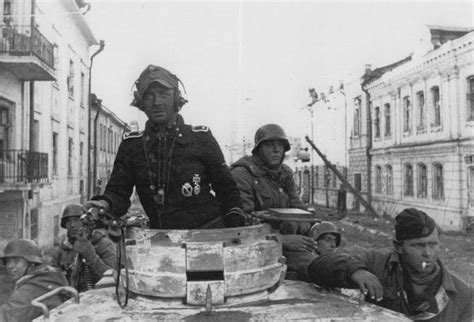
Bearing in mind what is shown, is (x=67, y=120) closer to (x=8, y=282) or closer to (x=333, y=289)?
(x=8, y=282)

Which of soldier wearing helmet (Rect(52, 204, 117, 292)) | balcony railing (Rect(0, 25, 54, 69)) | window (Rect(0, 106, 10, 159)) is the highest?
balcony railing (Rect(0, 25, 54, 69))

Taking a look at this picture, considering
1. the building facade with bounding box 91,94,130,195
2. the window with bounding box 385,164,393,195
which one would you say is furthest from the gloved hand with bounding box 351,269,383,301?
the window with bounding box 385,164,393,195

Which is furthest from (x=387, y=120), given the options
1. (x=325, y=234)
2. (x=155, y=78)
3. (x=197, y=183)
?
(x=155, y=78)

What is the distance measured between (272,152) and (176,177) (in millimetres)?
1788

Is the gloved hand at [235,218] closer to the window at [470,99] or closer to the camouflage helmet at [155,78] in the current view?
the camouflage helmet at [155,78]

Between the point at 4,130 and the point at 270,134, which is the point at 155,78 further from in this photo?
the point at 4,130

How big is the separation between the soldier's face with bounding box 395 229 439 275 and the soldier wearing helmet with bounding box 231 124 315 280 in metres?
1.38

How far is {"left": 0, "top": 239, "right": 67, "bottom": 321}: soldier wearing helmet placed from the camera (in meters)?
3.58

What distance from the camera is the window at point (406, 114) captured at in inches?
843

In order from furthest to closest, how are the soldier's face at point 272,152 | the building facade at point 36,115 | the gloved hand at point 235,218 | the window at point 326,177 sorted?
1. the window at point 326,177
2. the building facade at point 36,115
3. the soldier's face at point 272,152
4. the gloved hand at point 235,218

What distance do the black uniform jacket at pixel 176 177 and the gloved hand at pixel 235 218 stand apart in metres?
0.06

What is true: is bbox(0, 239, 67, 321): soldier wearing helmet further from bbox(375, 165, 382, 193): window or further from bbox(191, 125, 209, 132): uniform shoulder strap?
bbox(375, 165, 382, 193): window

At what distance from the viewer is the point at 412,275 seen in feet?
10.0

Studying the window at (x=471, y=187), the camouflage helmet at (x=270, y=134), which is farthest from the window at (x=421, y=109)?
the camouflage helmet at (x=270, y=134)
